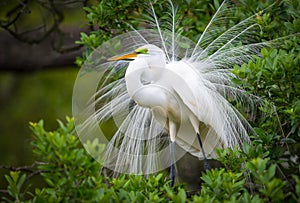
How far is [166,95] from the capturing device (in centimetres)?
260

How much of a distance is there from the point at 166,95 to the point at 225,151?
50 centimetres

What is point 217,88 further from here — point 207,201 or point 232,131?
point 207,201

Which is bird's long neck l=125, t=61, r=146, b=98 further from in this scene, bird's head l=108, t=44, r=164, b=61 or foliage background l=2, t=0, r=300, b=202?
foliage background l=2, t=0, r=300, b=202

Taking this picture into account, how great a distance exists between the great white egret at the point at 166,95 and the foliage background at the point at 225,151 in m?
0.08

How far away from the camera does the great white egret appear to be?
8.41ft

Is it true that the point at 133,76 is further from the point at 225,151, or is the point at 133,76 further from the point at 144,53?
the point at 225,151

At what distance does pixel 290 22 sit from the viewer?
2529 millimetres

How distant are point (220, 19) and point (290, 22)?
34 cm

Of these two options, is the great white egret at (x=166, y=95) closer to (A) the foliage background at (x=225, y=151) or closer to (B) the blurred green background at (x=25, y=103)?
(A) the foliage background at (x=225, y=151)

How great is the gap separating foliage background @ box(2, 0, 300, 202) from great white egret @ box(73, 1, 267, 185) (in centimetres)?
8

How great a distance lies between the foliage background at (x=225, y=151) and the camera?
1762 millimetres

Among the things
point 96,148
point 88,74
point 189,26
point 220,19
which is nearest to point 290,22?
point 220,19

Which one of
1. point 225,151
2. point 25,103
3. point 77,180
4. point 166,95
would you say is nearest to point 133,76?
point 166,95

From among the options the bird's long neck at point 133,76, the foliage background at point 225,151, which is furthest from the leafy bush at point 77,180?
the bird's long neck at point 133,76
